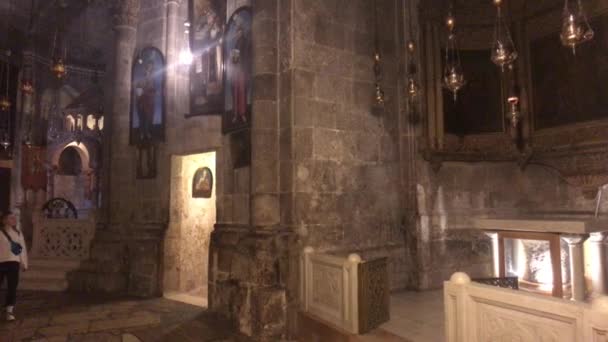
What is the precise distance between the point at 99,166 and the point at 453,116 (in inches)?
601

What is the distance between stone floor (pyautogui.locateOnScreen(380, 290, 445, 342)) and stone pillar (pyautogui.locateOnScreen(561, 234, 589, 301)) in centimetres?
148

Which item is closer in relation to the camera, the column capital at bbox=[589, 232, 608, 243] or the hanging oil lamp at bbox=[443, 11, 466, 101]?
the hanging oil lamp at bbox=[443, 11, 466, 101]

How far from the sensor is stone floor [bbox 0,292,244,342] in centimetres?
522

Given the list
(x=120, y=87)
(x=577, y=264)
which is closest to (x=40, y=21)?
(x=120, y=87)

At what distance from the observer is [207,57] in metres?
7.05

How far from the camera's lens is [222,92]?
22.1ft

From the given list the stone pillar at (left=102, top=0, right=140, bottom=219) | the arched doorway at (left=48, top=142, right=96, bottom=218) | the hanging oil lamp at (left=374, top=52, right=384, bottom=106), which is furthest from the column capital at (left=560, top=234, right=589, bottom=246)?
the arched doorway at (left=48, top=142, right=96, bottom=218)

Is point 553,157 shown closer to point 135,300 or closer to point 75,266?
point 135,300

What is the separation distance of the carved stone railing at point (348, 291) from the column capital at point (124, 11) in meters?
6.94

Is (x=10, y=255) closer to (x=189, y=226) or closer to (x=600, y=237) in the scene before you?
(x=189, y=226)

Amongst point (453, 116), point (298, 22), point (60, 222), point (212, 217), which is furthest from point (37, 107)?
point (453, 116)

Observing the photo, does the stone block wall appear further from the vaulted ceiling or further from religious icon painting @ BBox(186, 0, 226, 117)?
the vaulted ceiling

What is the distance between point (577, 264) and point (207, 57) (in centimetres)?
625

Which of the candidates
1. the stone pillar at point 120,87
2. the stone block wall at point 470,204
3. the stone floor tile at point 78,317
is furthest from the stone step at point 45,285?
the stone block wall at point 470,204
